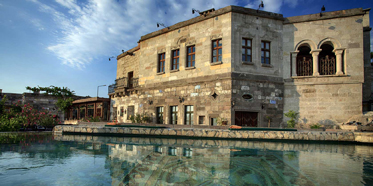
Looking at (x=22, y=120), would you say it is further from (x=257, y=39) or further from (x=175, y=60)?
(x=257, y=39)

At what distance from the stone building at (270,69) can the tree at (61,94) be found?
56.2 ft

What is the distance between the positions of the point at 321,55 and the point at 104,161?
17.2 meters

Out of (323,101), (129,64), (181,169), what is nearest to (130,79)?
(129,64)

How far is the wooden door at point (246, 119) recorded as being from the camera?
1520 cm

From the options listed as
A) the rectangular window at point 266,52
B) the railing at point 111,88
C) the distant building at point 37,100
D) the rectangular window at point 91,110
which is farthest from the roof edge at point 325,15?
the distant building at point 37,100

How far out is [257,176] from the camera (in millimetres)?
5121

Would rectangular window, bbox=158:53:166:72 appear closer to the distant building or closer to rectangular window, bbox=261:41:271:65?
rectangular window, bbox=261:41:271:65

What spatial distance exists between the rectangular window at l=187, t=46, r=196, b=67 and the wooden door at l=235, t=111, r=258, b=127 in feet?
17.2

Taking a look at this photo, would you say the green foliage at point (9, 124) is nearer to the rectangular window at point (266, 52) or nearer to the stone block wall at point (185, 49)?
the stone block wall at point (185, 49)

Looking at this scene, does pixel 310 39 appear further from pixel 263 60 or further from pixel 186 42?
pixel 186 42

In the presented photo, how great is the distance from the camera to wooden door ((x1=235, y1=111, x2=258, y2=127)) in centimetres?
1520

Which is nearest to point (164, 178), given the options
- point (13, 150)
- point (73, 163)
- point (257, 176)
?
point (257, 176)

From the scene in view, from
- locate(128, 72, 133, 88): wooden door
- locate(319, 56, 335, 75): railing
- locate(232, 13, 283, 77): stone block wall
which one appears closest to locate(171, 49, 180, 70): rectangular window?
locate(232, 13, 283, 77): stone block wall

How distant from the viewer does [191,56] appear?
1805 cm
